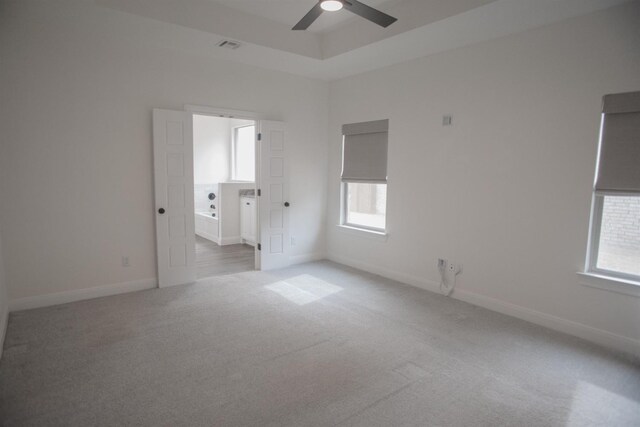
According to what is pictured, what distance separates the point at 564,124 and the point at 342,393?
2878 millimetres

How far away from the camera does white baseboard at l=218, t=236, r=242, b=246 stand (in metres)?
6.78

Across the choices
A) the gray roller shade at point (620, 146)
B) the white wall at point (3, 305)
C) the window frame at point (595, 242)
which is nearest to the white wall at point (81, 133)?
the white wall at point (3, 305)

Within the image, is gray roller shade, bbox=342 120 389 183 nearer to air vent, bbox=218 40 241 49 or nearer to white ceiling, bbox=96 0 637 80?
white ceiling, bbox=96 0 637 80

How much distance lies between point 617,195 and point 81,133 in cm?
489

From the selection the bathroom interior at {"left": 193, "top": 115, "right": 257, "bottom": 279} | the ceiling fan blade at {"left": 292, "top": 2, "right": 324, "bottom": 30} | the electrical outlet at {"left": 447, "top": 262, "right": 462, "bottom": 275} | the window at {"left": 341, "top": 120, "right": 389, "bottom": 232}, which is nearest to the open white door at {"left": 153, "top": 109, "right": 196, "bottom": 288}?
the bathroom interior at {"left": 193, "top": 115, "right": 257, "bottom": 279}

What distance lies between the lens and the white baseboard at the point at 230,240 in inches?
267

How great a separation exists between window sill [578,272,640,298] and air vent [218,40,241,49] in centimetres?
393

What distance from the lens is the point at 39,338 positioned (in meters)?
3.01

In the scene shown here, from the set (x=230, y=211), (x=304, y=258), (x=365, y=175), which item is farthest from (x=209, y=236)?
(x=365, y=175)

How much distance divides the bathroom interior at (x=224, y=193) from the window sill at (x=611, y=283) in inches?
152

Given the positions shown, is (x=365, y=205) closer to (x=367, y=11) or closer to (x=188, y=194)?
(x=188, y=194)

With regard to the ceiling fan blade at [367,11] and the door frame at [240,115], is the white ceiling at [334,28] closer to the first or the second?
the door frame at [240,115]

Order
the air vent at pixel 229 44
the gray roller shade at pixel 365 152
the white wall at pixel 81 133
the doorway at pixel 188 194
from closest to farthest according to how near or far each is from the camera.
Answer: the white wall at pixel 81 133 → the air vent at pixel 229 44 → the doorway at pixel 188 194 → the gray roller shade at pixel 365 152

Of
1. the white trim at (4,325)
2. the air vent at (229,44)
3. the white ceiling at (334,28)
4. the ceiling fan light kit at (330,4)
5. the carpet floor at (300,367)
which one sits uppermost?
the white ceiling at (334,28)
